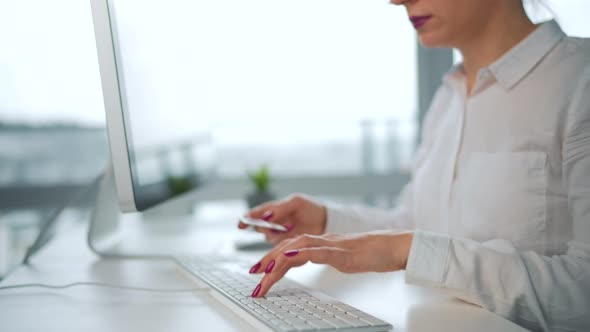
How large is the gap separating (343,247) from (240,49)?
1655 mm

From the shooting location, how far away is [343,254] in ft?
2.76

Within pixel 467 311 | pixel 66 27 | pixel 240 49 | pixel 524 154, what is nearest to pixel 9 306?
pixel 467 311

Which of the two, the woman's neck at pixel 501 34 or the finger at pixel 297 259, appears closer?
the finger at pixel 297 259

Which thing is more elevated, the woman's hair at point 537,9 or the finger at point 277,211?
the woman's hair at point 537,9

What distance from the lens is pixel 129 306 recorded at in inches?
35.1

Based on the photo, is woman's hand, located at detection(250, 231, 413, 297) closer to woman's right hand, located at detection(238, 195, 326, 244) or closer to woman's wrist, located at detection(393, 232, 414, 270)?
woman's wrist, located at detection(393, 232, 414, 270)

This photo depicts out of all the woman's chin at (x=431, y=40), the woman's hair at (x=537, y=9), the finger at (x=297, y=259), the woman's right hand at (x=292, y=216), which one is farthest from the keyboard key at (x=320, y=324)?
the woman's hair at (x=537, y=9)

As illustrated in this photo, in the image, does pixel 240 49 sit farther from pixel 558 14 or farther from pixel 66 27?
pixel 558 14

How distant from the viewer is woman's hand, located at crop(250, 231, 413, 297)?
83 cm

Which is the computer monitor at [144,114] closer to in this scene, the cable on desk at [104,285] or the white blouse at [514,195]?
the cable on desk at [104,285]

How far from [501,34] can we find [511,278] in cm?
54

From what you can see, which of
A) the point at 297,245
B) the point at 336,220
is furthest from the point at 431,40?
the point at 297,245

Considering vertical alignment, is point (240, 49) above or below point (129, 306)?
above

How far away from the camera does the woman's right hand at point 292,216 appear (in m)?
1.29
